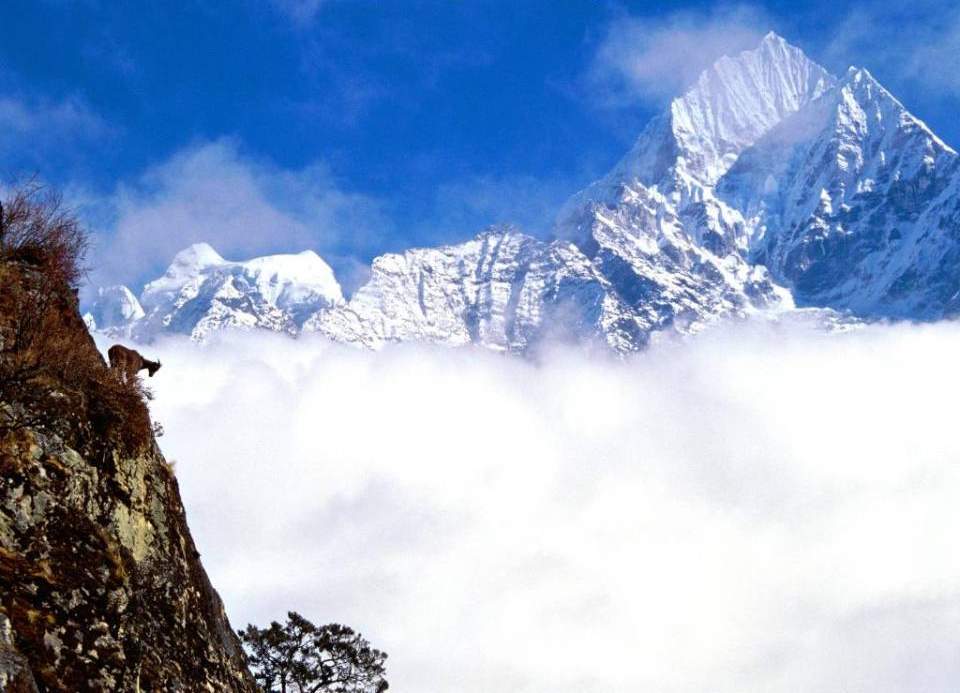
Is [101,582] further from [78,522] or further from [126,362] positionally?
[126,362]

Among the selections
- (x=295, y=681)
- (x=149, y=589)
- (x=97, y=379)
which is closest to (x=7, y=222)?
(x=97, y=379)

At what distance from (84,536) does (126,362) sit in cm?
576

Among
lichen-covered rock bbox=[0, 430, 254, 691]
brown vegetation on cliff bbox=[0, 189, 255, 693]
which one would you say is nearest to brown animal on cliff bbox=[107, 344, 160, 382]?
brown vegetation on cliff bbox=[0, 189, 255, 693]

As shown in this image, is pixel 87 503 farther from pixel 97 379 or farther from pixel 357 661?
pixel 357 661

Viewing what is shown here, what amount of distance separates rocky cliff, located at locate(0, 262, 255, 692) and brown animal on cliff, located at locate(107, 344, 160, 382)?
43 centimetres

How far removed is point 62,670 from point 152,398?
26.2 feet

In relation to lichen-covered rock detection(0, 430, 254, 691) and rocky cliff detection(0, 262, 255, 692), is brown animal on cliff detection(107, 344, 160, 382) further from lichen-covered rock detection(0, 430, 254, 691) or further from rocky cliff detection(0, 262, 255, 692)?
lichen-covered rock detection(0, 430, 254, 691)

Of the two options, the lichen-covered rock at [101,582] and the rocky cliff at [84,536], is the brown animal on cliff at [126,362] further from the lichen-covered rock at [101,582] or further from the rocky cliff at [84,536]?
the lichen-covered rock at [101,582]

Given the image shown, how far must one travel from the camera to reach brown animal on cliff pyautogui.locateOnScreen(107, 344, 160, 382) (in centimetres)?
2162

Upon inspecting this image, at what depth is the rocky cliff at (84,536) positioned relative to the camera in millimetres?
14711

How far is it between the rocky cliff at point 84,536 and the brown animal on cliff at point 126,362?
1.41 ft

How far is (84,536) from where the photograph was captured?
56.6ft

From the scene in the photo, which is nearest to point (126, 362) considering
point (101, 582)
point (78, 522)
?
point (78, 522)

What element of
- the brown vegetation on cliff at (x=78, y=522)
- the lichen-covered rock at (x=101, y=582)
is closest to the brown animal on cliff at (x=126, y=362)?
the brown vegetation on cliff at (x=78, y=522)
